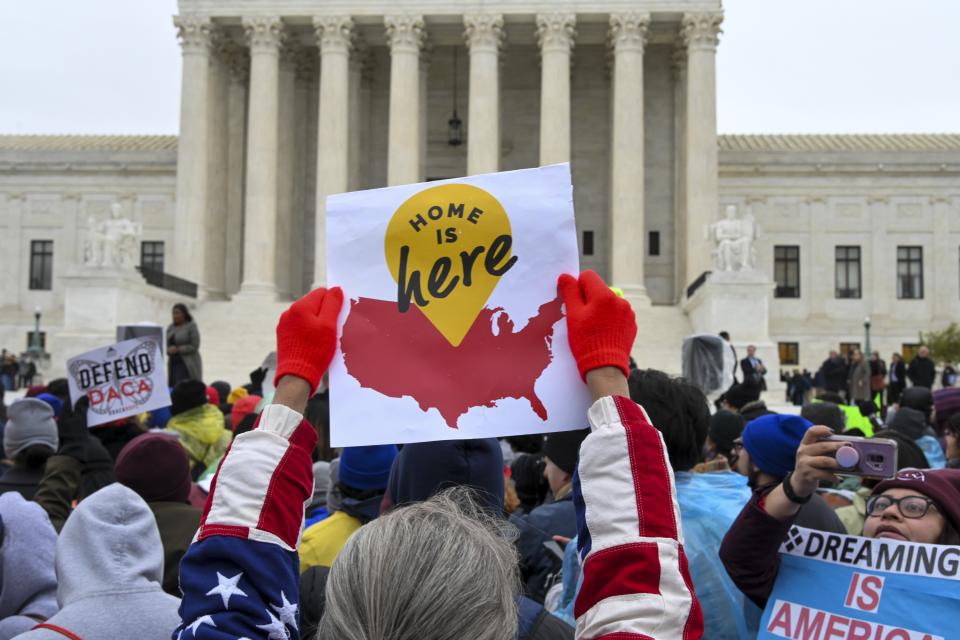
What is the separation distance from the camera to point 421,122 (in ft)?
137

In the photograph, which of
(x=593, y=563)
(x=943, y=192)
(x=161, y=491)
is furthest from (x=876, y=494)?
(x=943, y=192)

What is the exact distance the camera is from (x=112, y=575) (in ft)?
11.6

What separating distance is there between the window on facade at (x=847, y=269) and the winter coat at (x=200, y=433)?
40.6 meters

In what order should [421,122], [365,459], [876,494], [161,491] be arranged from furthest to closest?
[421,122] < [161,491] < [365,459] < [876,494]

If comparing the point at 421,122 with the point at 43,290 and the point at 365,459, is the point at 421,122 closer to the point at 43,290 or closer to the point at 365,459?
the point at 43,290

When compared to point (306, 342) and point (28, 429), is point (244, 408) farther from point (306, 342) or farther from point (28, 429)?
point (306, 342)

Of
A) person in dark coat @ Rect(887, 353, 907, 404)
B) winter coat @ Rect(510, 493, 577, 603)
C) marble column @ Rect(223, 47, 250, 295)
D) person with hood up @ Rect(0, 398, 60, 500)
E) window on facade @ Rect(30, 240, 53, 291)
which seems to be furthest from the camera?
window on facade @ Rect(30, 240, 53, 291)

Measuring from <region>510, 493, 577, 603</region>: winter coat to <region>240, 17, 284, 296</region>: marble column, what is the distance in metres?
34.9

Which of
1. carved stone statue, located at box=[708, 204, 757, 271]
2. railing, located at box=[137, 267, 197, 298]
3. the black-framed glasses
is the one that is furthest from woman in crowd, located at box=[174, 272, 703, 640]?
railing, located at box=[137, 267, 197, 298]

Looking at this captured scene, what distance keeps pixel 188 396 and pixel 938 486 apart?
6.81 metres

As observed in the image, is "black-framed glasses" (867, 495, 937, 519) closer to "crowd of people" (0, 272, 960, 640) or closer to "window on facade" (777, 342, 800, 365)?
"crowd of people" (0, 272, 960, 640)

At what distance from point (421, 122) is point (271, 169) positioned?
6.64m

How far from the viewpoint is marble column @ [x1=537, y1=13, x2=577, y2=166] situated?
38750 millimetres

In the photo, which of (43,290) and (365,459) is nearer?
(365,459)
